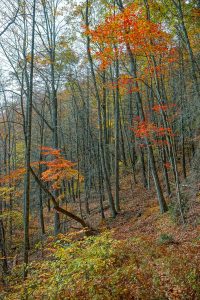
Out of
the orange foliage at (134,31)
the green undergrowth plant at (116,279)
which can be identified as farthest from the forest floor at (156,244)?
the orange foliage at (134,31)

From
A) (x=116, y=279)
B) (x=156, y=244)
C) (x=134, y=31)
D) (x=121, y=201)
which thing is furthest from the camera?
(x=121, y=201)

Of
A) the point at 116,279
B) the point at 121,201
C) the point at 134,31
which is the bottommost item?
the point at 121,201

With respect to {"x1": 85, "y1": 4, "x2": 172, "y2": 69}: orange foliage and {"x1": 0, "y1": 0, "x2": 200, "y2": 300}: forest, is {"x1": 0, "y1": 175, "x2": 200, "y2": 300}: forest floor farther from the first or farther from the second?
{"x1": 85, "y1": 4, "x2": 172, "y2": 69}: orange foliage

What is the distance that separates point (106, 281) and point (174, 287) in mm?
1226

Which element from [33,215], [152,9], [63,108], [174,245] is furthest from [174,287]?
[63,108]

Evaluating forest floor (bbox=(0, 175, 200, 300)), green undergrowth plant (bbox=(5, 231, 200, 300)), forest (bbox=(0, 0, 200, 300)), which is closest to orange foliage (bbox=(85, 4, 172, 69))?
forest (bbox=(0, 0, 200, 300))

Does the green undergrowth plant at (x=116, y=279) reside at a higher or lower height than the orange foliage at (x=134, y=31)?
lower

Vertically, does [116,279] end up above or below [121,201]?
above

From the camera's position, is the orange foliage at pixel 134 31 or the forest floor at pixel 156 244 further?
the orange foliage at pixel 134 31

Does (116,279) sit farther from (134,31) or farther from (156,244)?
(134,31)

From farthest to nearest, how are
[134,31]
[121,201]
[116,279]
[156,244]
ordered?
[121,201] → [134,31] → [156,244] → [116,279]

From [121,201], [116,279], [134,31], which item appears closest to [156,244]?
[116,279]

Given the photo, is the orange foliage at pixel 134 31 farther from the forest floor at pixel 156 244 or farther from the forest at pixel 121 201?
the forest floor at pixel 156 244

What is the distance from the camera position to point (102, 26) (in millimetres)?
9766
